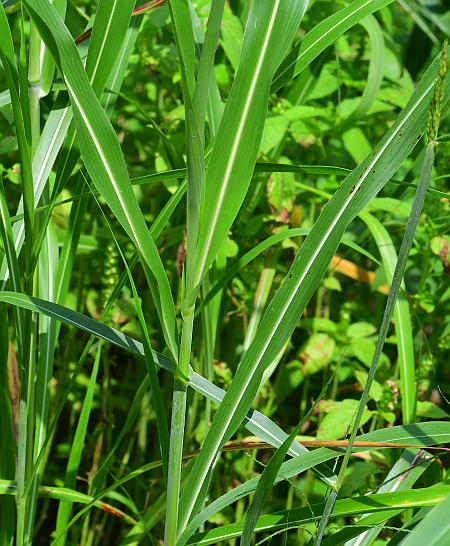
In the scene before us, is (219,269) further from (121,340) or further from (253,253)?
(121,340)

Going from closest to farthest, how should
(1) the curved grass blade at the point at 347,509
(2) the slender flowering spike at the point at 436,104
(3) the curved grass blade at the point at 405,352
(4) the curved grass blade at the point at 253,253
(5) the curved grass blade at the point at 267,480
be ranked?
(2) the slender flowering spike at the point at 436,104 < (5) the curved grass blade at the point at 267,480 < (1) the curved grass blade at the point at 347,509 < (4) the curved grass blade at the point at 253,253 < (3) the curved grass blade at the point at 405,352

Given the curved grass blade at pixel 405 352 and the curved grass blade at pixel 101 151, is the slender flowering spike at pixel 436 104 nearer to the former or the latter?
the curved grass blade at pixel 101 151

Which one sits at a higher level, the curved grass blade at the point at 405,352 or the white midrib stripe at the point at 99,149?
the white midrib stripe at the point at 99,149

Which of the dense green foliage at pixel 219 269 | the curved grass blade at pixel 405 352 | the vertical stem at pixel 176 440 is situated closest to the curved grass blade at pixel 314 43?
the dense green foliage at pixel 219 269

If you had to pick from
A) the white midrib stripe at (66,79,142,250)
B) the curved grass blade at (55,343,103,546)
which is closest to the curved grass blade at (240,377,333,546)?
the white midrib stripe at (66,79,142,250)

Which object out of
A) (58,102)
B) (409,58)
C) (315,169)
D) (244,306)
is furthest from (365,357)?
(409,58)

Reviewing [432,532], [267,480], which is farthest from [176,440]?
[432,532]

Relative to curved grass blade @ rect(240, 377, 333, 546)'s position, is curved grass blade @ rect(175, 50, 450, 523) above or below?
above

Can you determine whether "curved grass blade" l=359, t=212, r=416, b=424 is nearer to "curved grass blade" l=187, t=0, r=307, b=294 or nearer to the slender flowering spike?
"curved grass blade" l=187, t=0, r=307, b=294
